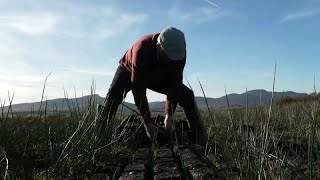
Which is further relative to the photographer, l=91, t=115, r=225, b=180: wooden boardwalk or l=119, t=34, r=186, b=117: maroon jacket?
l=119, t=34, r=186, b=117: maroon jacket

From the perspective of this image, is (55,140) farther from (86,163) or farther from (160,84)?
(160,84)

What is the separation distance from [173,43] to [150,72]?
28.5 inches

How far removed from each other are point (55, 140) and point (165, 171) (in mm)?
893

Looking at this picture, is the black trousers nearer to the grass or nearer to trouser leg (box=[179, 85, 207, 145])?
trouser leg (box=[179, 85, 207, 145])

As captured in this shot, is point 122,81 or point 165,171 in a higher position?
point 122,81

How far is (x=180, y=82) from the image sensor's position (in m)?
6.05

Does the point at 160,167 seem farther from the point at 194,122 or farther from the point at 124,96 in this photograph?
the point at 194,122

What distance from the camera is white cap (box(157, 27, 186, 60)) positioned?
5125mm

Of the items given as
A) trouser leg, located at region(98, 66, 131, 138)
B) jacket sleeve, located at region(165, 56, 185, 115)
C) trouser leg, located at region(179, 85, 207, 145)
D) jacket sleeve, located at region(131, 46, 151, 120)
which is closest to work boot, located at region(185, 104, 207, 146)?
trouser leg, located at region(179, 85, 207, 145)

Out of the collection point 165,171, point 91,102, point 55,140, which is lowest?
point 165,171

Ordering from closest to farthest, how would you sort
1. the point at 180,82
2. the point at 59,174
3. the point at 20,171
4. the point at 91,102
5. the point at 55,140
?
the point at 20,171 < the point at 59,174 < the point at 55,140 < the point at 91,102 < the point at 180,82

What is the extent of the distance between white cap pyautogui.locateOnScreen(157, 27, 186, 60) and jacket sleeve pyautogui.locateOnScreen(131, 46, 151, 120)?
393 mm

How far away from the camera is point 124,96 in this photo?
19.9 feet

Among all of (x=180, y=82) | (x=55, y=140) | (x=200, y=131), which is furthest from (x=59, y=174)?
(x=200, y=131)
